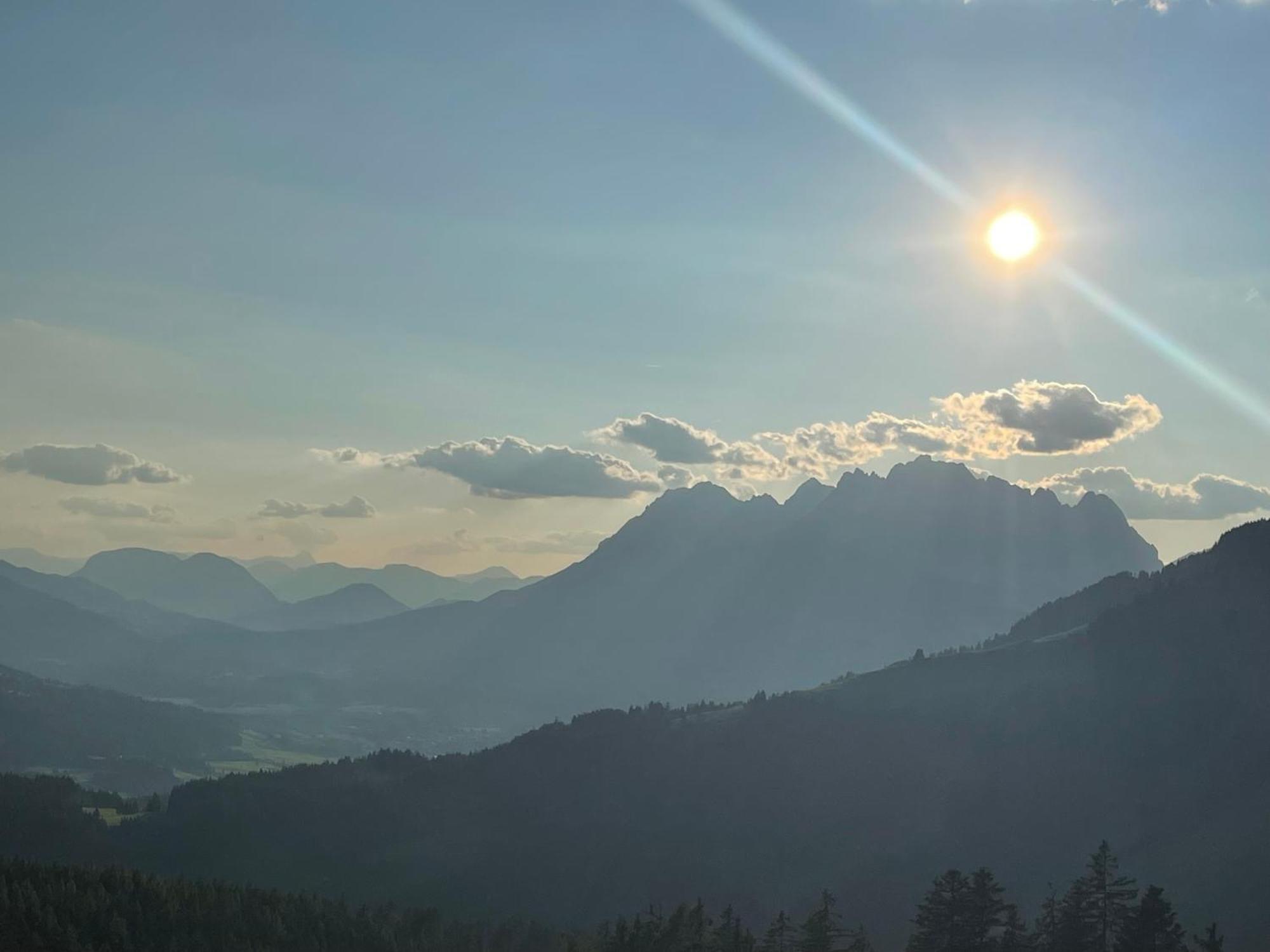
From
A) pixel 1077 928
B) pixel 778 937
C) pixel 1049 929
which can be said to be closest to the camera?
pixel 1077 928

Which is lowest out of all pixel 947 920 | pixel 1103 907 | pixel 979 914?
pixel 947 920

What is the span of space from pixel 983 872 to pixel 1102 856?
13121 mm

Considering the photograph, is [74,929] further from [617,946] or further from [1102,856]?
[1102,856]

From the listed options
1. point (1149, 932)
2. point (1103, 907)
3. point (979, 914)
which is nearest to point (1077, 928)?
point (1103, 907)

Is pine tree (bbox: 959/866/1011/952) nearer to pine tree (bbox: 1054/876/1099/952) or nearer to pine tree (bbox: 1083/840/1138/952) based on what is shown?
pine tree (bbox: 1054/876/1099/952)

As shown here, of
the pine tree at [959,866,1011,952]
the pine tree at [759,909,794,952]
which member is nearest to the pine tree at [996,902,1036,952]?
the pine tree at [959,866,1011,952]

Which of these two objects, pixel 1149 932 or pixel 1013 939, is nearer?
pixel 1149 932

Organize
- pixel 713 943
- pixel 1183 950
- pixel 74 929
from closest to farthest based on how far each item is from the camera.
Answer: pixel 1183 950 → pixel 713 943 → pixel 74 929

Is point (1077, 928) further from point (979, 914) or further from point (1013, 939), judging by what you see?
point (979, 914)

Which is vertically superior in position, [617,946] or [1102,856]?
[1102,856]

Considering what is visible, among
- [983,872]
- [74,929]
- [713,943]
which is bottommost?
[74,929]

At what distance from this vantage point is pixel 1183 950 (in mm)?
114312

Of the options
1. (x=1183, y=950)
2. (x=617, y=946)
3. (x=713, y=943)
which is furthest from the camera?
(x=617, y=946)

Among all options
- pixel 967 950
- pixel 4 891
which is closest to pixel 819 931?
pixel 967 950
